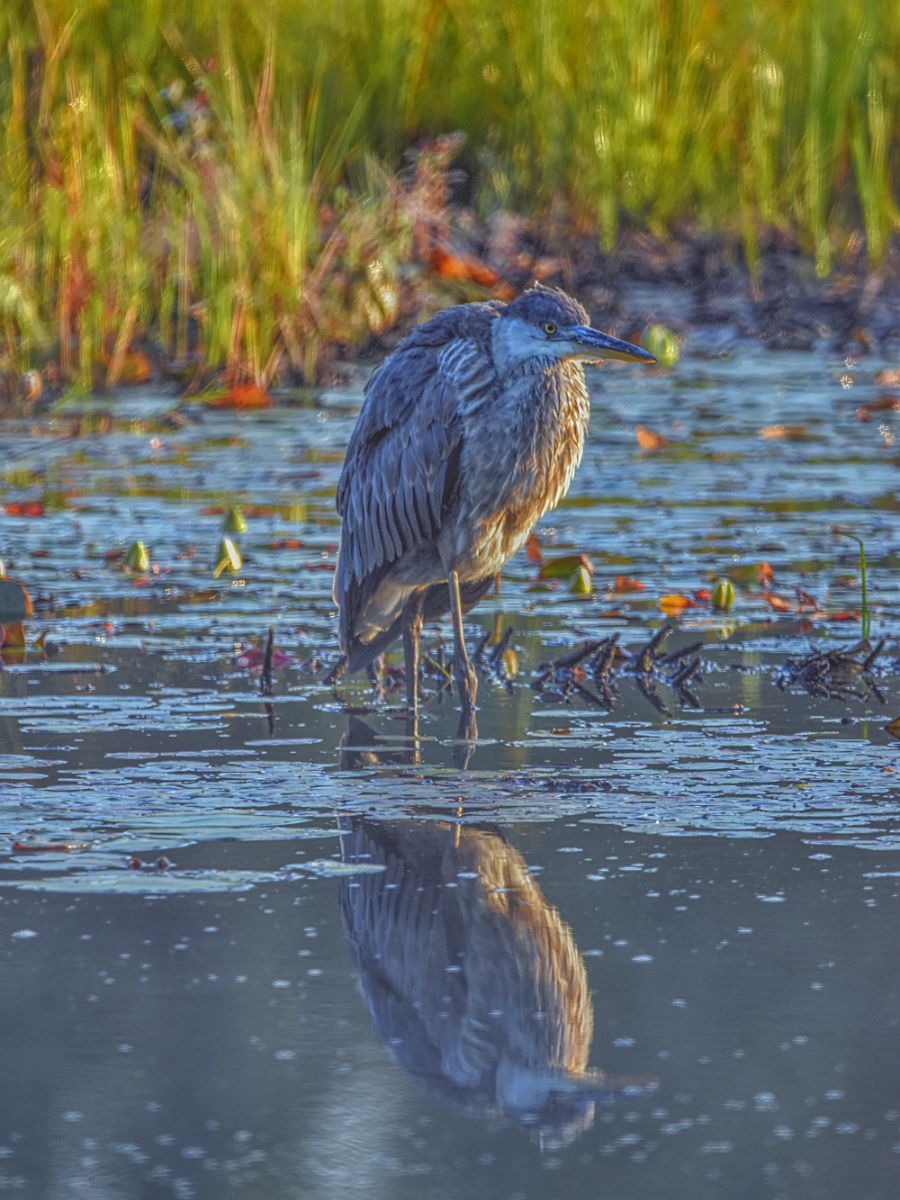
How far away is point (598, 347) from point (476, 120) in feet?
28.8

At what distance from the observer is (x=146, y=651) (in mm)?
6402

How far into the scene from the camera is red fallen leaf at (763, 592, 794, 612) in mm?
6938

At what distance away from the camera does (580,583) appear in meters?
7.13

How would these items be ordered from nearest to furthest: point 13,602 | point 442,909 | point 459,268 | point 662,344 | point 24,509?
point 442,909
point 13,602
point 24,509
point 662,344
point 459,268

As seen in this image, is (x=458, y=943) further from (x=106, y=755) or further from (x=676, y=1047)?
(x=106, y=755)

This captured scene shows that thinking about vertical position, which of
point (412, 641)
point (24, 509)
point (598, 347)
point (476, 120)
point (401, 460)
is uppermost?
point (476, 120)

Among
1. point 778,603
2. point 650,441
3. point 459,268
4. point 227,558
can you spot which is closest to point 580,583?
point 778,603

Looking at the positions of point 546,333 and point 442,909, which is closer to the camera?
point 442,909

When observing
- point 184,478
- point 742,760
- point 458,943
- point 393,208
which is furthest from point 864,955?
point 393,208

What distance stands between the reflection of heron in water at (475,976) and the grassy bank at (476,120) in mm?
6871

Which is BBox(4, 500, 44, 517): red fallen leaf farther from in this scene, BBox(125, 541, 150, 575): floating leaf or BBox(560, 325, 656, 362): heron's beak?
BBox(560, 325, 656, 362): heron's beak

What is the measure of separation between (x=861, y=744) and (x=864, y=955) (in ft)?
4.95

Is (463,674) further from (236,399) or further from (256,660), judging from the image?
(236,399)

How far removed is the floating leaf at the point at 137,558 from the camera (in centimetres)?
735
